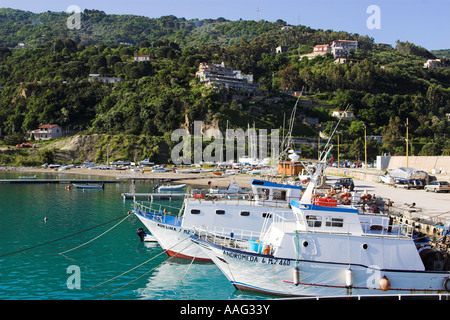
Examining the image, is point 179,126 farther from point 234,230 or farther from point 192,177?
point 234,230

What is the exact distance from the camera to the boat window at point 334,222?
17.6 meters

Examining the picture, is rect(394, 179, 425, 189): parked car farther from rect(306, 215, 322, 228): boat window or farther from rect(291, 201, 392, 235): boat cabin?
rect(306, 215, 322, 228): boat window

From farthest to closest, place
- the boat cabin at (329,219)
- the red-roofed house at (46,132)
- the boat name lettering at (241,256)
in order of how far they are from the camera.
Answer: the red-roofed house at (46,132)
the boat cabin at (329,219)
the boat name lettering at (241,256)

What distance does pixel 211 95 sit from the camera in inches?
3939

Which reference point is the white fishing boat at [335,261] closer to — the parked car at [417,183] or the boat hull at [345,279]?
the boat hull at [345,279]

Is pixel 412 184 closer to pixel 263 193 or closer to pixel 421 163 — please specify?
pixel 421 163

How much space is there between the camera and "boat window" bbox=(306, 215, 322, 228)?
1761 centimetres

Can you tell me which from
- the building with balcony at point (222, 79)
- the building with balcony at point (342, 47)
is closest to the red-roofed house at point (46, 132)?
the building with balcony at point (222, 79)

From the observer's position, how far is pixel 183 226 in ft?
77.9
